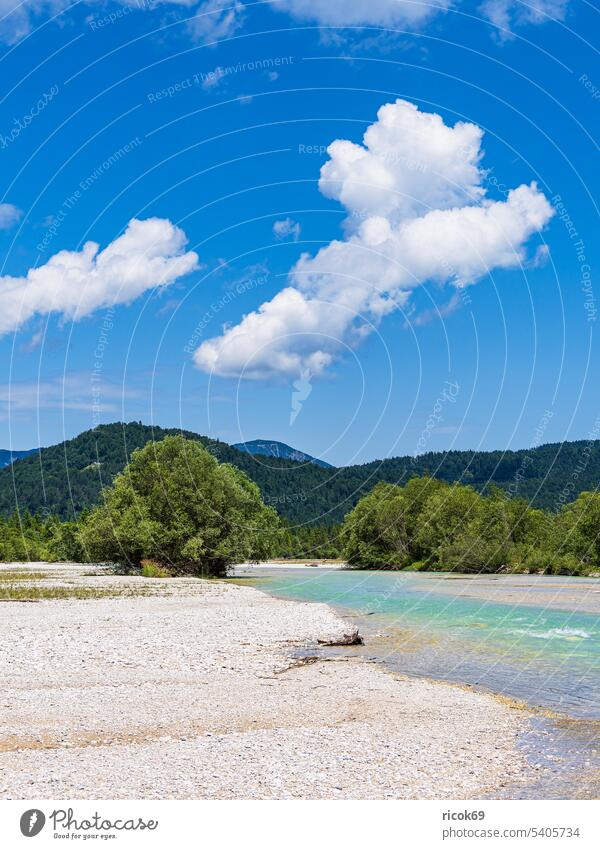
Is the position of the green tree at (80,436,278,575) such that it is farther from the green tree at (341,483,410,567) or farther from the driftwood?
the driftwood

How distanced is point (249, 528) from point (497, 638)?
5810cm

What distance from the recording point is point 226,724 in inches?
683

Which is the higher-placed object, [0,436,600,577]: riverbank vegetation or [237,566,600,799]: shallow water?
[0,436,600,577]: riverbank vegetation

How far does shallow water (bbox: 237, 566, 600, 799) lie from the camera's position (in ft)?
50.8

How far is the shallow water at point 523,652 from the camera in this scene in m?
15.5

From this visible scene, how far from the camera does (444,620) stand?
139 feet

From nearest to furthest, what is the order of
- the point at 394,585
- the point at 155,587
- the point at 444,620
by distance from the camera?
1. the point at 444,620
2. the point at 155,587
3. the point at 394,585

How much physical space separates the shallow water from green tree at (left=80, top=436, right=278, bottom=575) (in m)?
A: 21.9

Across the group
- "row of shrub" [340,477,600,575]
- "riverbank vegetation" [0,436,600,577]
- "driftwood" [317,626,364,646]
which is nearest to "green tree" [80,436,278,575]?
"riverbank vegetation" [0,436,600,577]

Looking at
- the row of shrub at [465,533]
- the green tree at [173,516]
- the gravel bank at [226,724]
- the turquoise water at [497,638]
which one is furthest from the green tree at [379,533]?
the gravel bank at [226,724]

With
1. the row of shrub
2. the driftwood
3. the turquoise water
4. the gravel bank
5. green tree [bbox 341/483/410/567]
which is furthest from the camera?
green tree [bbox 341/483/410/567]
